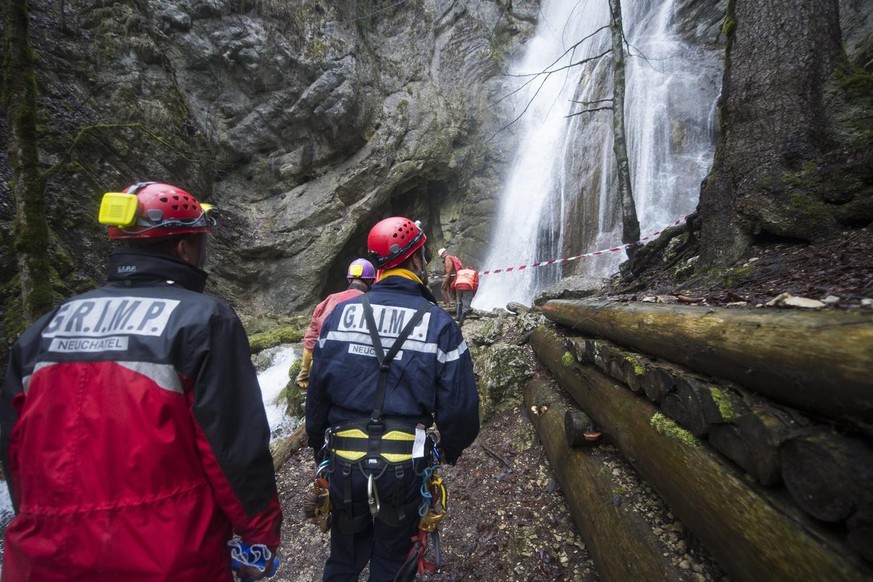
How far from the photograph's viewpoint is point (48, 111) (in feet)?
27.3

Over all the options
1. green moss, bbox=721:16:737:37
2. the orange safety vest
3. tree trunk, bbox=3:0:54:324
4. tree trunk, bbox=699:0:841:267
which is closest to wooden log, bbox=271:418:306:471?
tree trunk, bbox=3:0:54:324

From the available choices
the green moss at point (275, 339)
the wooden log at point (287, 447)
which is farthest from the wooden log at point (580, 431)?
the green moss at point (275, 339)

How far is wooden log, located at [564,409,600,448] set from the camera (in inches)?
116

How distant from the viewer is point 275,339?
10484mm

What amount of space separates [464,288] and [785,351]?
7314 millimetres

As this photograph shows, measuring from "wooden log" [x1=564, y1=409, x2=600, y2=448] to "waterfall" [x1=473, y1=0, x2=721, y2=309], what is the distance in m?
8.50

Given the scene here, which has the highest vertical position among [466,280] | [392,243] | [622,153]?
[622,153]

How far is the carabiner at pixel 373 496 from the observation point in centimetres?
195

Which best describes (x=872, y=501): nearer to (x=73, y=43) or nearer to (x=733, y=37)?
(x=733, y=37)

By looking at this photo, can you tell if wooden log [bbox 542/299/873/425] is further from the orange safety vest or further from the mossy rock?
the orange safety vest

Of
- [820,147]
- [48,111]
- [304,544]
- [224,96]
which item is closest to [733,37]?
[820,147]

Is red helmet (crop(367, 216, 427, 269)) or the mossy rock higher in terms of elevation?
red helmet (crop(367, 216, 427, 269))

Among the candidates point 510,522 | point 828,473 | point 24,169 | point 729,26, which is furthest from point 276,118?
point 828,473

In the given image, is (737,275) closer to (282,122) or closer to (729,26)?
(729,26)
